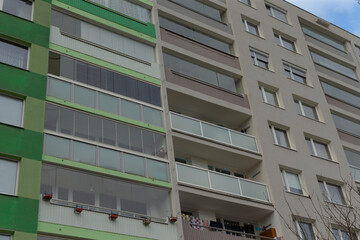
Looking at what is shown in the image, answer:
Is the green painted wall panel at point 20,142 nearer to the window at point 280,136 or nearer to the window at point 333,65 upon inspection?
the window at point 280,136

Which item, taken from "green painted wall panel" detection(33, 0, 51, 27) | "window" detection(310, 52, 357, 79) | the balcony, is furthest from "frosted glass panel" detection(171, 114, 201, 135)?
"window" detection(310, 52, 357, 79)

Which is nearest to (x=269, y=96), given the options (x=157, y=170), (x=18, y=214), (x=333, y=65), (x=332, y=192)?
(x=332, y=192)

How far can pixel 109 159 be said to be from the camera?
62.9ft

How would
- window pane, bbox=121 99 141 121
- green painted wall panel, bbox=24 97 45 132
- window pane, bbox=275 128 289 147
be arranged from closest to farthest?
green painted wall panel, bbox=24 97 45 132, window pane, bbox=121 99 141 121, window pane, bbox=275 128 289 147

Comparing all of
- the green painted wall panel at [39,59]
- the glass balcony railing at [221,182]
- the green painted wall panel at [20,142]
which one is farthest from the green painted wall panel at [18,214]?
the glass balcony railing at [221,182]

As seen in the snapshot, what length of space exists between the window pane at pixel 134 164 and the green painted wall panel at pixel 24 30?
576cm

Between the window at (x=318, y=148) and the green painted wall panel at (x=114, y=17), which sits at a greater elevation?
the green painted wall panel at (x=114, y=17)

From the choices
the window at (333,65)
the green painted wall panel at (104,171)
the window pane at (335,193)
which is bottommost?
the green painted wall panel at (104,171)

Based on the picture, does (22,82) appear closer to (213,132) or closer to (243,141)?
(213,132)

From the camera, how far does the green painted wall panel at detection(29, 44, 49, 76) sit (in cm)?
1964

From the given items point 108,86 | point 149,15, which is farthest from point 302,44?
point 108,86

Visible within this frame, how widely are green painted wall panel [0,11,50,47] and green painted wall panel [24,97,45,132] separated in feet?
10.1

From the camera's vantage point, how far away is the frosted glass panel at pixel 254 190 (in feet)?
74.9

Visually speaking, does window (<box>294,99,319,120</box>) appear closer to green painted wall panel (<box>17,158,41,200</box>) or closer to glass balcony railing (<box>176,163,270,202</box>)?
glass balcony railing (<box>176,163,270,202</box>)
